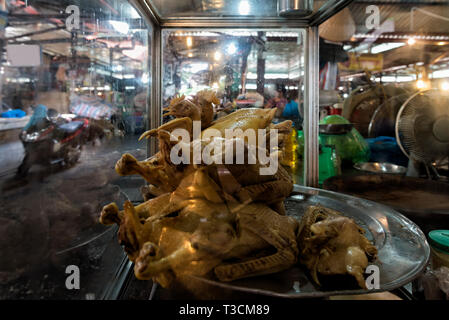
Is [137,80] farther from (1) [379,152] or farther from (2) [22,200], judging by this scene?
(1) [379,152]

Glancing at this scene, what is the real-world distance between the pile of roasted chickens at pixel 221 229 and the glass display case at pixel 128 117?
0.13 ft

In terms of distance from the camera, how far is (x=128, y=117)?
1.72 metres

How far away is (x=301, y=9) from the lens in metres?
1.75

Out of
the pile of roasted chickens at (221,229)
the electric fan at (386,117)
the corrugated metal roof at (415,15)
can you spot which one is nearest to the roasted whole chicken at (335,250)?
the pile of roasted chickens at (221,229)

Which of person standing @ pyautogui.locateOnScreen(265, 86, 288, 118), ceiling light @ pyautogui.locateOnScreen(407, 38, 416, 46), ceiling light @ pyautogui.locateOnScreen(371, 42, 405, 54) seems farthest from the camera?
ceiling light @ pyautogui.locateOnScreen(371, 42, 405, 54)

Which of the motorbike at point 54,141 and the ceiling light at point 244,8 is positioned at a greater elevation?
the ceiling light at point 244,8

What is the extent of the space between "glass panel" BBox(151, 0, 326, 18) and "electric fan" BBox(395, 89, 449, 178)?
2.13m

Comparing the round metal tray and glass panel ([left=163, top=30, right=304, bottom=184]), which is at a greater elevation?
glass panel ([left=163, top=30, right=304, bottom=184])

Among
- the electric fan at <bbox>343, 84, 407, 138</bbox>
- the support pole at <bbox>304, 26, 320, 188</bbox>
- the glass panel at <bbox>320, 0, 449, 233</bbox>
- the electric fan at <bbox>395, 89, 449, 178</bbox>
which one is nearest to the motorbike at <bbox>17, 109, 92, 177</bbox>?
the support pole at <bbox>304, 26, 320, 188</bbox>

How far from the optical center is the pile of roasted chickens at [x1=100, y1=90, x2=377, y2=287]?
0.84 m

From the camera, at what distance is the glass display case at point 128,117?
914 mm

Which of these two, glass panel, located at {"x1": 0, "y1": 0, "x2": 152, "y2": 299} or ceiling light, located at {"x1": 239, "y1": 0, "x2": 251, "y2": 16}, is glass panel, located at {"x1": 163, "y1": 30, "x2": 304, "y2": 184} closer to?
ceiling light, located at {"x1": 239, "y1": 0, "x2": 251, "y2": 16}

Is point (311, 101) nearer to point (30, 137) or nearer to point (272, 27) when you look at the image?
point (272, 27)

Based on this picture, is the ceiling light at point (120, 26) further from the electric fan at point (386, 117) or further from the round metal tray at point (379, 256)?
the electric fan at point (386, 117)
